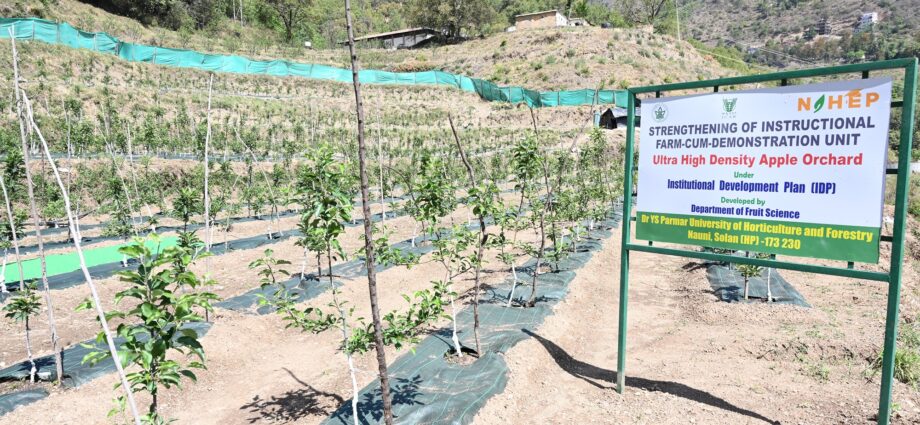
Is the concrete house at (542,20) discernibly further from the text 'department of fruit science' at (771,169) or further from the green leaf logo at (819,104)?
the green leaf logo at (819,104)

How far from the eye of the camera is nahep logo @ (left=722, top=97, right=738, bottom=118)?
472 cm

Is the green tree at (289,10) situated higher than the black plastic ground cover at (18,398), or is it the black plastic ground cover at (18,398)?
the green tree at (289,10)

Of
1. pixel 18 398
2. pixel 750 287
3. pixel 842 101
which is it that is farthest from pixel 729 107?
pixel 18 398

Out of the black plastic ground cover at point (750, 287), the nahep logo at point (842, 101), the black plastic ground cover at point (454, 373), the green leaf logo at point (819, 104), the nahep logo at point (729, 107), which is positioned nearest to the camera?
the nahep logo at point (842, 101)

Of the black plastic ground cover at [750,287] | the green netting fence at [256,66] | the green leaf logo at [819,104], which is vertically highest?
the green netting fence at [256,66]

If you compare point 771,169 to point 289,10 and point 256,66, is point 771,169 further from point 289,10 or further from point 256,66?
point 289,10

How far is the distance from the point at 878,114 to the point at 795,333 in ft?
12.7

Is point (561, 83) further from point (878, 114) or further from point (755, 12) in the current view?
point (755, 12)

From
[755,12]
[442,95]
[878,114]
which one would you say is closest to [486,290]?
[878,114]

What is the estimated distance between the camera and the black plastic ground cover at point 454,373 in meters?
5.15

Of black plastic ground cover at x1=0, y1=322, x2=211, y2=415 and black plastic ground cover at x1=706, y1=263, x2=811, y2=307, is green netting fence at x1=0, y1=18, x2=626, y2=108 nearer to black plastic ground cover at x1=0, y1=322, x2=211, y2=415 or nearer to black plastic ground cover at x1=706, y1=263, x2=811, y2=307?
black plastic ground cover at x1=706, y1=263, x2=811, y2=307

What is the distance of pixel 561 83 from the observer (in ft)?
155

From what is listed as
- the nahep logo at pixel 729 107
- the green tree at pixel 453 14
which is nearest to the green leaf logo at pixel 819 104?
the nahep logo at pixel 729 107

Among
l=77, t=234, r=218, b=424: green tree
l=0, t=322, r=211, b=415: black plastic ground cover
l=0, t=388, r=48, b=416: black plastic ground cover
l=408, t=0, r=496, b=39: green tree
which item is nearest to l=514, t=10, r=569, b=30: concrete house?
l=408, t=0, r=496, b=39: green tree
